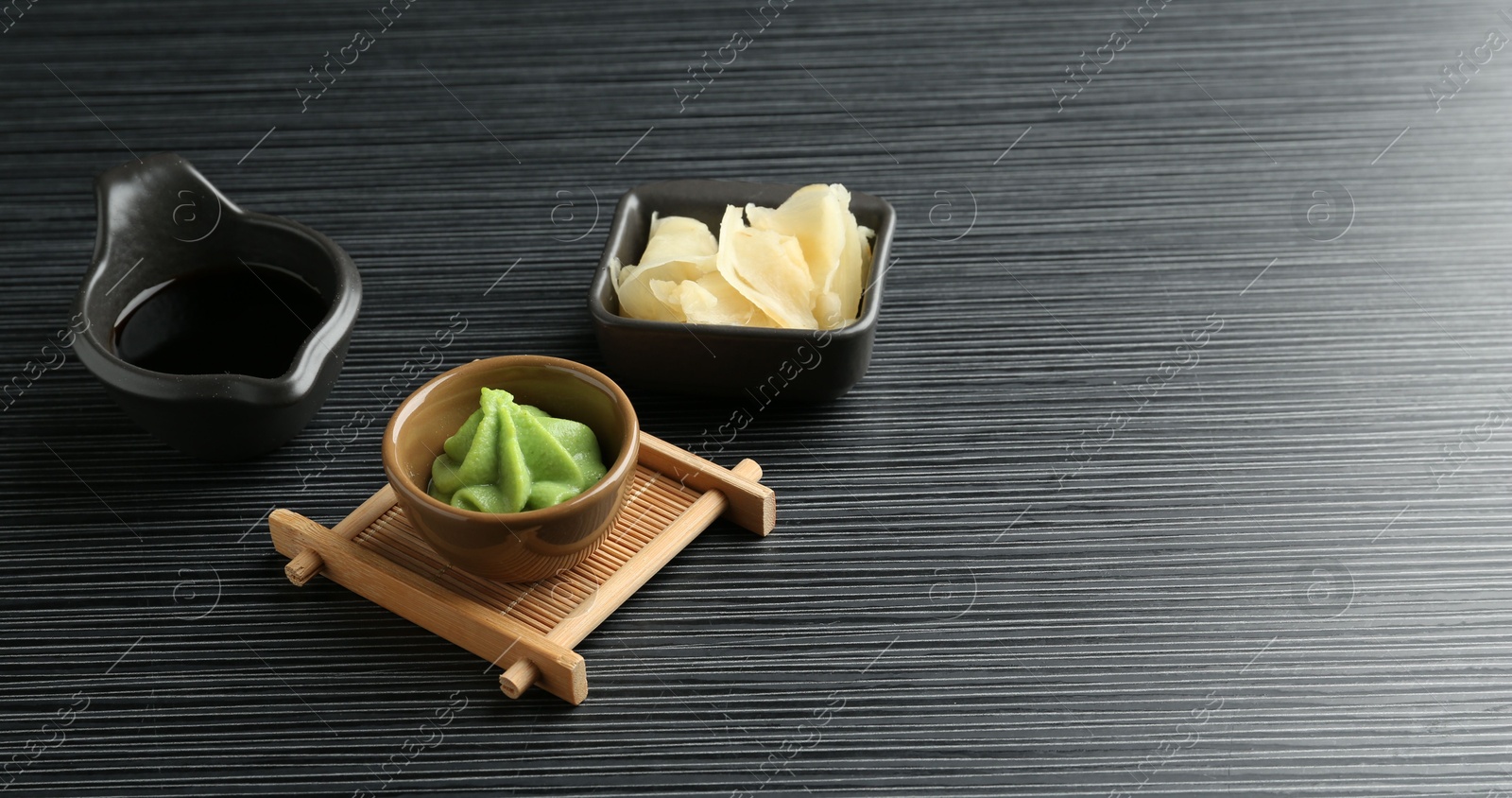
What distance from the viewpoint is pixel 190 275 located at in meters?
1.34

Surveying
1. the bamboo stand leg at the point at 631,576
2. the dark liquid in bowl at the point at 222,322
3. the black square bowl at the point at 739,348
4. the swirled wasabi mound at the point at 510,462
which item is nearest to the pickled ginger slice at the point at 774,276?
the black square bowl at the point at 739,348

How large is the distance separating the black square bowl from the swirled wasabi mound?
0.67 feet

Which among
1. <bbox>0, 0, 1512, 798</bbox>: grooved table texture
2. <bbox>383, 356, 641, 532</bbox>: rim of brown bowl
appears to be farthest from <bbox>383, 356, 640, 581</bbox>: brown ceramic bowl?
<bbox>0, 0, 1512, 798</bbox>: grooved table texture

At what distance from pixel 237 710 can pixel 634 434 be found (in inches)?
15.8

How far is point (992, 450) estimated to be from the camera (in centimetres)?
135

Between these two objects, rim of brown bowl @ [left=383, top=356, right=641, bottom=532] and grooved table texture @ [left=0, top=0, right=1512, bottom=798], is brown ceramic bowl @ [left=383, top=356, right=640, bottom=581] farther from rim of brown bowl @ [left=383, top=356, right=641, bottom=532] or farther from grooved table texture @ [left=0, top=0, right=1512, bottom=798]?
grooved table texture @ [left=0, top=0, right=1512, bottom=798]

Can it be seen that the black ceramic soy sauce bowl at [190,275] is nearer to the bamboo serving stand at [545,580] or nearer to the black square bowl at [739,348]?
the bamboo serving stand at [545,580]

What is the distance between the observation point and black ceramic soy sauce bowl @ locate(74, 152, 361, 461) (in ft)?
3.83

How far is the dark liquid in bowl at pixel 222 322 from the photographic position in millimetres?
1267

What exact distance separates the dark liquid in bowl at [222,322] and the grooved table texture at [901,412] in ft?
0.39

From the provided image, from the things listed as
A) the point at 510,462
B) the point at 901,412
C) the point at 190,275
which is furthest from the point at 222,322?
the point at 901,412

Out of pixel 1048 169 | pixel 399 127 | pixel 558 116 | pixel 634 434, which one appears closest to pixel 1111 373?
pixel 1048 169

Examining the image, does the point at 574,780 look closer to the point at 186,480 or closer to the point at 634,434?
the point at 634,434

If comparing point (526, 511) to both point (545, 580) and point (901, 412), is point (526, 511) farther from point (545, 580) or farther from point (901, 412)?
point (901, 412)
